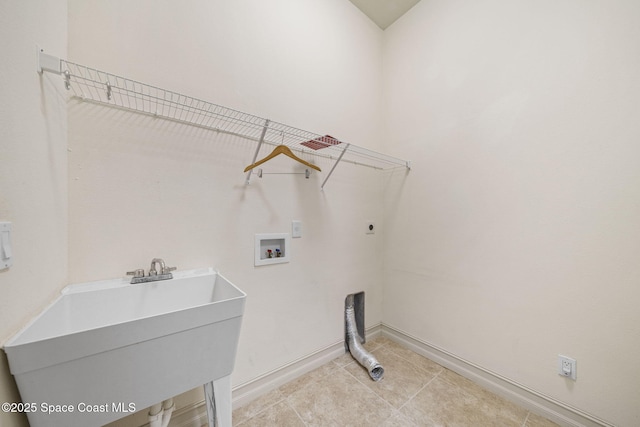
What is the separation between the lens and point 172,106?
1135 millimetres

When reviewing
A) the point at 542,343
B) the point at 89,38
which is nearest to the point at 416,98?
the point at 542,343

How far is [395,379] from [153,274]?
1.64m

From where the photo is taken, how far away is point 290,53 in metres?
1.56

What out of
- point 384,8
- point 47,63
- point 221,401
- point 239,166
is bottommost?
point 221,401

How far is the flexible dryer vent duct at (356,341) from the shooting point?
62.2 inches

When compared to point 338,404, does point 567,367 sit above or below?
above

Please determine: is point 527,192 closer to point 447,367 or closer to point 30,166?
point 447,367

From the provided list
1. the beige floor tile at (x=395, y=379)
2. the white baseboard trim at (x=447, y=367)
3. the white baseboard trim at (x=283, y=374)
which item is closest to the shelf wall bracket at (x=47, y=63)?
the white baseboard trim at (x=447, y=367)

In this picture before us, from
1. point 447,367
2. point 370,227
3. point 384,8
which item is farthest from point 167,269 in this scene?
point 384,8

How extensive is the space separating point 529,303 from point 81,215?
2.34m

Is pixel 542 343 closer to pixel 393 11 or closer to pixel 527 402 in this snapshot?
pixel 527 402

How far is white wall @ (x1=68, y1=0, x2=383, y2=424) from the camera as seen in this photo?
0.98 metres

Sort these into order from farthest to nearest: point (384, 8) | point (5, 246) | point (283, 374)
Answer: point (384, 8) → point (283, 374) → point (5, 246)

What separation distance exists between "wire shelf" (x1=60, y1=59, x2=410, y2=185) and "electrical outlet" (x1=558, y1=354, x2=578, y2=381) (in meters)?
1.78
